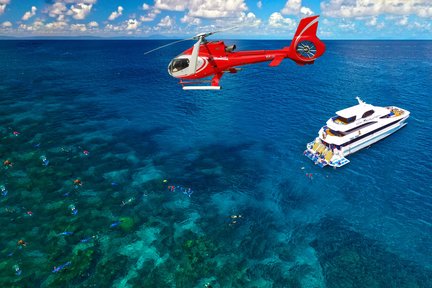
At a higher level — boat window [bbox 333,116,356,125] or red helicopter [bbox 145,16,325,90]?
red helicopter [bbox 145,16,325,90]

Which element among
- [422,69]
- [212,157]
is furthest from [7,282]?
[422,69]

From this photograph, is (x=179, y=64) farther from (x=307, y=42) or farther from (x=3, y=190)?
(x=3, y=190)

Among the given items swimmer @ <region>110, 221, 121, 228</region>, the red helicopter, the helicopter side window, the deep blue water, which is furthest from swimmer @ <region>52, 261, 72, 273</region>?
the helicopter side window

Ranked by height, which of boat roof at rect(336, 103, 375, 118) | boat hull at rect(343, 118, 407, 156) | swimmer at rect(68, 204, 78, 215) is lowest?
swimmer at rect(68, 204, 78, 215)

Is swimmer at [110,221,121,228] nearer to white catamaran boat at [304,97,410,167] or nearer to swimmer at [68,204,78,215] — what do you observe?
swimmer at [68,204,78,215]

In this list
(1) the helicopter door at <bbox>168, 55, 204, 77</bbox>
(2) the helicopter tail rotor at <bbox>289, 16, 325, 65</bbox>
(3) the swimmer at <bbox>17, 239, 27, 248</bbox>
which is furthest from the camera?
(3) the swimmer at <bbox>17, 239, 27, 248</bbox>

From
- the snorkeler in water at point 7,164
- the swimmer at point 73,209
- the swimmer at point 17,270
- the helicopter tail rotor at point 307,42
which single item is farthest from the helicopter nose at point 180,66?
the snorkeler in water at point 7,164

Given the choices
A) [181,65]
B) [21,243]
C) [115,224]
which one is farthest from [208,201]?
[21,243]
